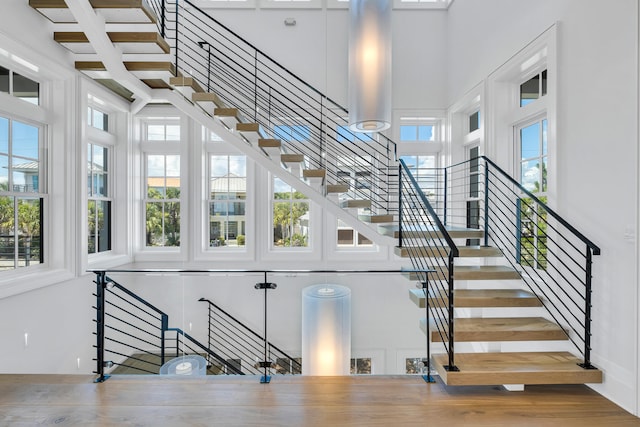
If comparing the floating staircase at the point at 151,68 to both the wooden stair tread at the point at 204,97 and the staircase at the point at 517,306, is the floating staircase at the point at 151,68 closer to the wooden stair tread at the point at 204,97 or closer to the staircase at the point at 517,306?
the wooden stair tread at the point at 204,97

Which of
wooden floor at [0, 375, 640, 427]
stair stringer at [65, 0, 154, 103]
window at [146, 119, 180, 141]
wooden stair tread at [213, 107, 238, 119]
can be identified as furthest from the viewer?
window at [146, 119, 180, 141]

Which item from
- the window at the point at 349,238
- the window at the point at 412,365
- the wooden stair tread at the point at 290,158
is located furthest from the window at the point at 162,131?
the window at the point at 412,365

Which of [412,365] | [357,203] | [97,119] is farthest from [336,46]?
[412,365]

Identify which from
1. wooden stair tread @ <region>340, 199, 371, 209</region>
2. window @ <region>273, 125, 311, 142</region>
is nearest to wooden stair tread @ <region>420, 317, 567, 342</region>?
wooden stair tread @ <region>340, 199, 371, 209</region>

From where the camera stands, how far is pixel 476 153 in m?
4.39

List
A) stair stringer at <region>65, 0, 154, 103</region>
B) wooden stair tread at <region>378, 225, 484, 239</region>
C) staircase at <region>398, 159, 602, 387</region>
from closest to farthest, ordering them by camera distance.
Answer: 1. staircase at <region>398, 159, 602, 387</region>
2. stair stringer at <region>65, 0, 154, 103</region>
3. wooden stair tread at <region>378, 225, 484, 239</region>

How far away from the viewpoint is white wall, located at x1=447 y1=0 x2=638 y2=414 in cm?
203

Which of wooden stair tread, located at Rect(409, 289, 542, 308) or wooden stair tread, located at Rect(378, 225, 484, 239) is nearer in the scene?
wooden stair tread, located at Rect(409, 289, 542, 308)

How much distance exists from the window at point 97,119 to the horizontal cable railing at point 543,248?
5.02m

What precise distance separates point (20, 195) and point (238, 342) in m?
3.22

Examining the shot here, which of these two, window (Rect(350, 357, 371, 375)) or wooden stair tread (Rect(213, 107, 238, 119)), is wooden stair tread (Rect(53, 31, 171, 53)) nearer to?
wooden stair tread (Rect(213, 107, 238, 119))

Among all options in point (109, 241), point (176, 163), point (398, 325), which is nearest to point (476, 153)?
point (398, 325)

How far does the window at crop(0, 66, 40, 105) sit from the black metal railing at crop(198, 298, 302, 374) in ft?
10.6

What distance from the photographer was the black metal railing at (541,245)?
232cm
